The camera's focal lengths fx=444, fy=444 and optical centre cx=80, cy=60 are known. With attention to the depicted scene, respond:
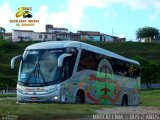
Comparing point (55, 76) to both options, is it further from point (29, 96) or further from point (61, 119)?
point (61, 119)

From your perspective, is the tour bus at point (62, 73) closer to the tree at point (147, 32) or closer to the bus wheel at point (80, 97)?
the bus wheel at point (80, 97)

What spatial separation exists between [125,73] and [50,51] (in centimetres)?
838

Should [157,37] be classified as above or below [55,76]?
above

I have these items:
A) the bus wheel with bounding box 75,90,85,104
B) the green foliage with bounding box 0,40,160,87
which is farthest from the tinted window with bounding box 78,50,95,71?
the green foliage with bounding box 0,40,160,87

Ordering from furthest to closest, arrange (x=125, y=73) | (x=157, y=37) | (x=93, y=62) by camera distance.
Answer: (x=157, y=37) → (x=125, y=73) → (x=93, y=62)

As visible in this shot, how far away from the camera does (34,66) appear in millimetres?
21094

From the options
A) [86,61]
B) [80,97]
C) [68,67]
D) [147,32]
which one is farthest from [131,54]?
[68,67]

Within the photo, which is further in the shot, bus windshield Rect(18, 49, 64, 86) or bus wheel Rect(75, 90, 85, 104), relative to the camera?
bus wheel Rect(75, 90, 85, 104)

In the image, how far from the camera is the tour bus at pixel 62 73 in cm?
2062

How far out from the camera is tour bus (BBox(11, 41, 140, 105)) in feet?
67.7

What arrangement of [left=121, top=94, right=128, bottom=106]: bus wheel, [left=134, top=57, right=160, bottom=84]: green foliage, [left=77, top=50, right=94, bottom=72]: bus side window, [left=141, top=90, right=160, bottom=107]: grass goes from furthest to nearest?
[left=134, top=57, right=160, bottom=84]: green foliage
[left=141, top=90, right=160, bottom=107]: grass
[left=121, top=94, right=128, bottom=106]: bus wheel
[left=77, top=50, right=94, bottom=72]: bus side window

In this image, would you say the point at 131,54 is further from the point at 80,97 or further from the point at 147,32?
the point at 80,97

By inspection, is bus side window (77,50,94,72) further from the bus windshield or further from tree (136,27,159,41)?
tree (136,27,159,41)

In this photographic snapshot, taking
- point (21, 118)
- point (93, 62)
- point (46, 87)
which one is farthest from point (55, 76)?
point (21, 118)
